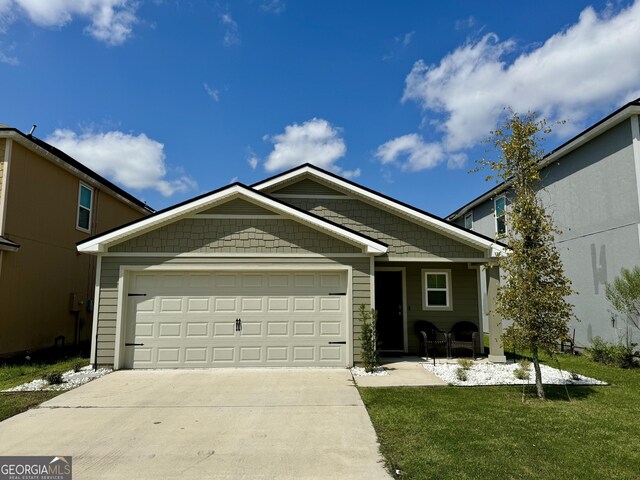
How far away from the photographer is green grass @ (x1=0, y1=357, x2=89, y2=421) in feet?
21.7

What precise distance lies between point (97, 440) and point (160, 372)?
407 centimetres

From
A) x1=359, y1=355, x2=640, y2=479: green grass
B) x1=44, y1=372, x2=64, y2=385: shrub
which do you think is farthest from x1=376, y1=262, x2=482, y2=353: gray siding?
x1=44, y1=372, x2=64, y2=385: shrub

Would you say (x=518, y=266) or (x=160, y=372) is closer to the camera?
(x=518, y=266)

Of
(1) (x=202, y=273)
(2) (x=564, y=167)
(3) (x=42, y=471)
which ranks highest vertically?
(2) (x=564, y=167)

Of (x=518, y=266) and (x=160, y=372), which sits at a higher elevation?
(x=518, y=266)

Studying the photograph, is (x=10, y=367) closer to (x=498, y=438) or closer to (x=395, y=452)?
(x=395, y=452)

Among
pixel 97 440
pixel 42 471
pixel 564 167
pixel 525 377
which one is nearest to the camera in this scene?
pixel 42 471

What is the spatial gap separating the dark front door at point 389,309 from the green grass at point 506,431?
14.2 feet

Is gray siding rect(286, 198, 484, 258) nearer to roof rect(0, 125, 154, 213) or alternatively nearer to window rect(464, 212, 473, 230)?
roof rect(0, 125, 154, 213)

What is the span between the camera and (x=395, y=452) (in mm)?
4734

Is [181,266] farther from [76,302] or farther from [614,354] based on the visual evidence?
[614,354]

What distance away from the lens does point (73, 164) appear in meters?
13.7

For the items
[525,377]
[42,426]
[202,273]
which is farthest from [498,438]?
[202,273]

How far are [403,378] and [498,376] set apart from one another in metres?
2.08
